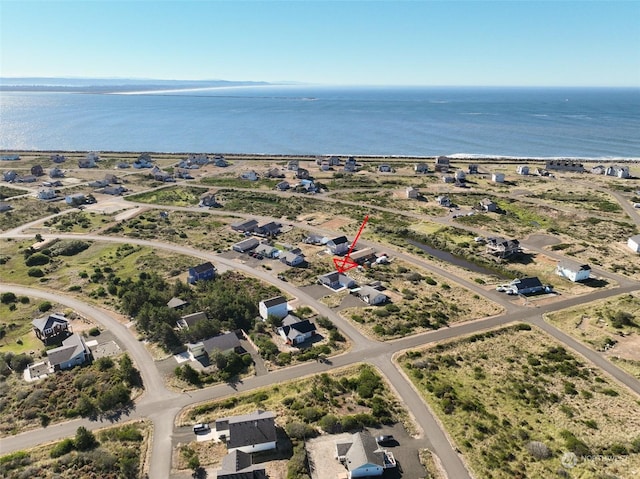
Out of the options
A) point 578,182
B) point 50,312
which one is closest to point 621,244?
point 578,182

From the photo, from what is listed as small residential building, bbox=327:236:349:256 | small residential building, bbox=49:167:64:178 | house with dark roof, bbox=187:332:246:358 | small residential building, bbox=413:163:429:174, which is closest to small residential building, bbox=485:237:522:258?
small residential building, bbox=327:236:349:256

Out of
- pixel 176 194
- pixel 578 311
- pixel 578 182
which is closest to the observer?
pixel 578 311

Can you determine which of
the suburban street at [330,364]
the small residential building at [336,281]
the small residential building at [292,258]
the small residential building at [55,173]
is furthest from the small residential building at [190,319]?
the small residential building at [55,173]

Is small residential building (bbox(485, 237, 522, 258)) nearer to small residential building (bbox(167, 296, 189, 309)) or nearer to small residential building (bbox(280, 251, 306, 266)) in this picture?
small residential building (bbox(280, 251, 306, 266))

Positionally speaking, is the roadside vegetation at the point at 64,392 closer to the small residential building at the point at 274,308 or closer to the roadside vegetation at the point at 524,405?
the small residential building at the point at 274,308

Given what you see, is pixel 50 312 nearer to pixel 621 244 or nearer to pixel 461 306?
pixel 461 306

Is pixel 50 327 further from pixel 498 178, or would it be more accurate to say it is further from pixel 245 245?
pixel 498 178

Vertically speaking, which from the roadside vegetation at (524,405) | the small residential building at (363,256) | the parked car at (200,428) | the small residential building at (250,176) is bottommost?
the roadside vegetation at (524,405)
